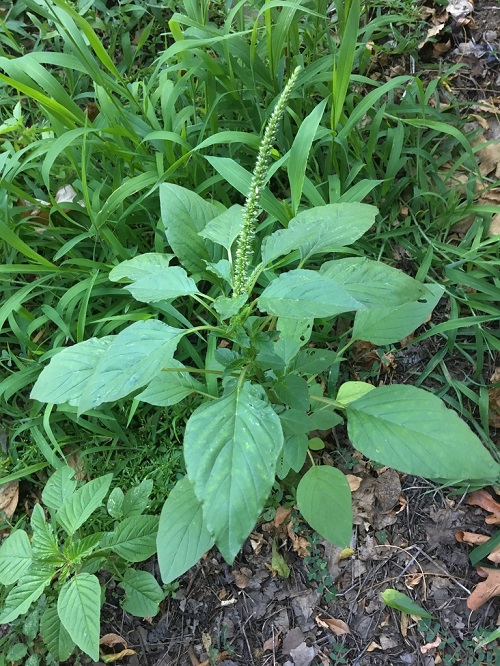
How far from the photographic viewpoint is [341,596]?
1741mm

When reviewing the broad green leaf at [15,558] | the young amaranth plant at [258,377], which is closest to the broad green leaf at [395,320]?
the young amaranth plant at [258,377]

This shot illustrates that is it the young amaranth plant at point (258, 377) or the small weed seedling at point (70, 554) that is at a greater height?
the young amaranth plant at point (258, 377)

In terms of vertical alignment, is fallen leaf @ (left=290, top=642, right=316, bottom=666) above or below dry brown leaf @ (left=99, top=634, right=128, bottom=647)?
below

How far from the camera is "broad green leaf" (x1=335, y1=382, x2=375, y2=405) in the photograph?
58.4 inches

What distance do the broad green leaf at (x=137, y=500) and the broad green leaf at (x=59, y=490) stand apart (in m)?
0.19

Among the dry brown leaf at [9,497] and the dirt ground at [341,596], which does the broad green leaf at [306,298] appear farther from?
the dry brown leaf at [9,497]

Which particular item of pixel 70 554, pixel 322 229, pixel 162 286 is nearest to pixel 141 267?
pixel 162 286

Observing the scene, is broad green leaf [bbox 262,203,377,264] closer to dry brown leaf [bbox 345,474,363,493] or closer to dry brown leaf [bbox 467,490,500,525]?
dry brown leaf [bbox 345,474,363,493]

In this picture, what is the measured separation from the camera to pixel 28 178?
2363 millimetres

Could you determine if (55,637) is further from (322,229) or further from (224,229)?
(322,229)

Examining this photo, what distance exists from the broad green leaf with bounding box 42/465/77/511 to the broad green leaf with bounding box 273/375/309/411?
0.82 m

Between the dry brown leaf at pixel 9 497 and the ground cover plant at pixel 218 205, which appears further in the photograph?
the dry brown leaf at pixel 9 497

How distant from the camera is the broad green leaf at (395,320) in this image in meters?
1.33

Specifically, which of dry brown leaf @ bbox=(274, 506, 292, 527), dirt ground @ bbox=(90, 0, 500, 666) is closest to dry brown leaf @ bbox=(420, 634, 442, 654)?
dirt ground @ bbox=(90, 0, 500, 666)
